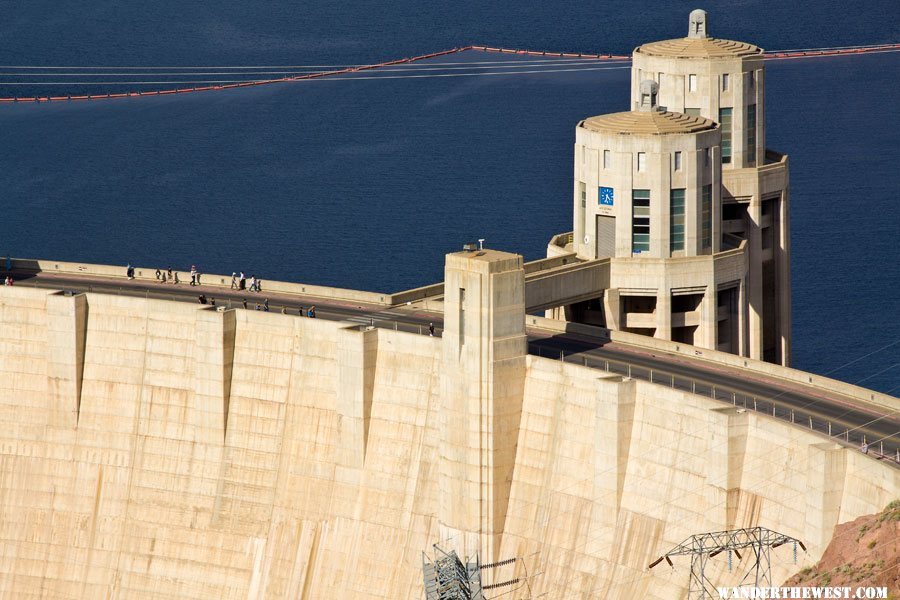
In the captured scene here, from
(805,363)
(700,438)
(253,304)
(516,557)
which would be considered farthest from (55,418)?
(805,363)

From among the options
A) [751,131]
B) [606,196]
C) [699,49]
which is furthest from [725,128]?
[606,196]

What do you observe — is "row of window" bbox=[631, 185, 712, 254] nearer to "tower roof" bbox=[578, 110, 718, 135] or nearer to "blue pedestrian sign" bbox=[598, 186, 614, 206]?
"blue pedestrian sign" bbox=[598, 186, 614, 206]

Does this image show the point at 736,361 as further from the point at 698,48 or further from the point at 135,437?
the point at 135,437

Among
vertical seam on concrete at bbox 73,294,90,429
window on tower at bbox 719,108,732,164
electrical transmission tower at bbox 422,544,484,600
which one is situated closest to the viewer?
electrical transmission tower at bbox 422,544,484,600

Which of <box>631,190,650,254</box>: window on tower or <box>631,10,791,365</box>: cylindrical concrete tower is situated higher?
<box>631,10,791,365</box>: cylindrical concrete tower

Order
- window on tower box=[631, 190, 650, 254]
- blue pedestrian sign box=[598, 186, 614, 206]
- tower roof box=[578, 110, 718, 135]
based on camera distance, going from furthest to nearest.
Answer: blue pedestrian sign box=[598, 186, 614, 206], window on tower box=[631, 190, 650, 254], tower roof box=[578, 110, 718, 135]

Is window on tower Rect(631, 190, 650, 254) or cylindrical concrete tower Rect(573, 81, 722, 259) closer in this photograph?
cylindrical concrete tower Rect(573, 81, 722, 259)

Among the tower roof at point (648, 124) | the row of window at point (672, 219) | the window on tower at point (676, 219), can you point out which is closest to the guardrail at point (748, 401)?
the row of window at point (672, 219)

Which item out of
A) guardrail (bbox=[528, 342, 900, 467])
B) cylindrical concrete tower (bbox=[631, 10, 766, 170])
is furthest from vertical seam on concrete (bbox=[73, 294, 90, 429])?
cylindrical concrete tower (bbox=[631, 10, 766, 170])
